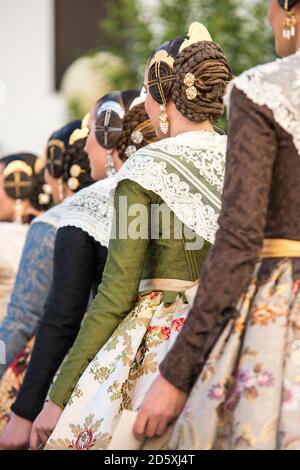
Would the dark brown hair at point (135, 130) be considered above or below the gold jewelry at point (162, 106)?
below

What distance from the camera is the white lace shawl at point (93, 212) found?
3.63 m

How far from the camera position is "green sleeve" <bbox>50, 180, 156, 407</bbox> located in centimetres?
294

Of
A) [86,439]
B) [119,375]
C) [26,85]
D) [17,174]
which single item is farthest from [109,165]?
[26,85]

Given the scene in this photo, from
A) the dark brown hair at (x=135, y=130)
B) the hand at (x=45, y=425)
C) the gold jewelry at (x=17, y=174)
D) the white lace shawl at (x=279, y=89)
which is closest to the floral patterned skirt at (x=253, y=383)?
the white lace shawl at (x=279, y=89)

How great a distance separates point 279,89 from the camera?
94.3 inches

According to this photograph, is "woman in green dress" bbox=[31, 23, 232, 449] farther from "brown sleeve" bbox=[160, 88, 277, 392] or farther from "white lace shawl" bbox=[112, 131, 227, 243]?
"brown sleeve" bbox=[160, 88, 277, 392]

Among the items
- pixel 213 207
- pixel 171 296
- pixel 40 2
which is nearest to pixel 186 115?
pixel 213 207

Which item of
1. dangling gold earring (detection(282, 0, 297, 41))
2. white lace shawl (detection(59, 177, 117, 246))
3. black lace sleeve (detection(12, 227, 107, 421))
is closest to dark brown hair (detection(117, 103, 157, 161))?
white lace shawl (detection(59, 177, 117, 246))

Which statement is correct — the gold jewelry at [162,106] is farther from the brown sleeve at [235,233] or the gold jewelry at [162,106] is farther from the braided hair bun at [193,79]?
the brown sleeve at [235,233]

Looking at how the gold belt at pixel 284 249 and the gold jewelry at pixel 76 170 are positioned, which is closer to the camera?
the gold belt at pixel 284 249

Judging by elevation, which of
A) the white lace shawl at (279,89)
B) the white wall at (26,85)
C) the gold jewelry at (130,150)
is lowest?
the white wall at (26,85)

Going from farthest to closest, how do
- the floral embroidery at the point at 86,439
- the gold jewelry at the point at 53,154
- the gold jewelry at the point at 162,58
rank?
the gold jewelry at the point at 53,154 < the gold jewelry at the point at 162,58 < the floral embroidery at the point at 86,439

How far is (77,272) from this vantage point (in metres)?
3.55

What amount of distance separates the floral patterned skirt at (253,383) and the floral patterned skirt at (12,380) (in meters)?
2.14
